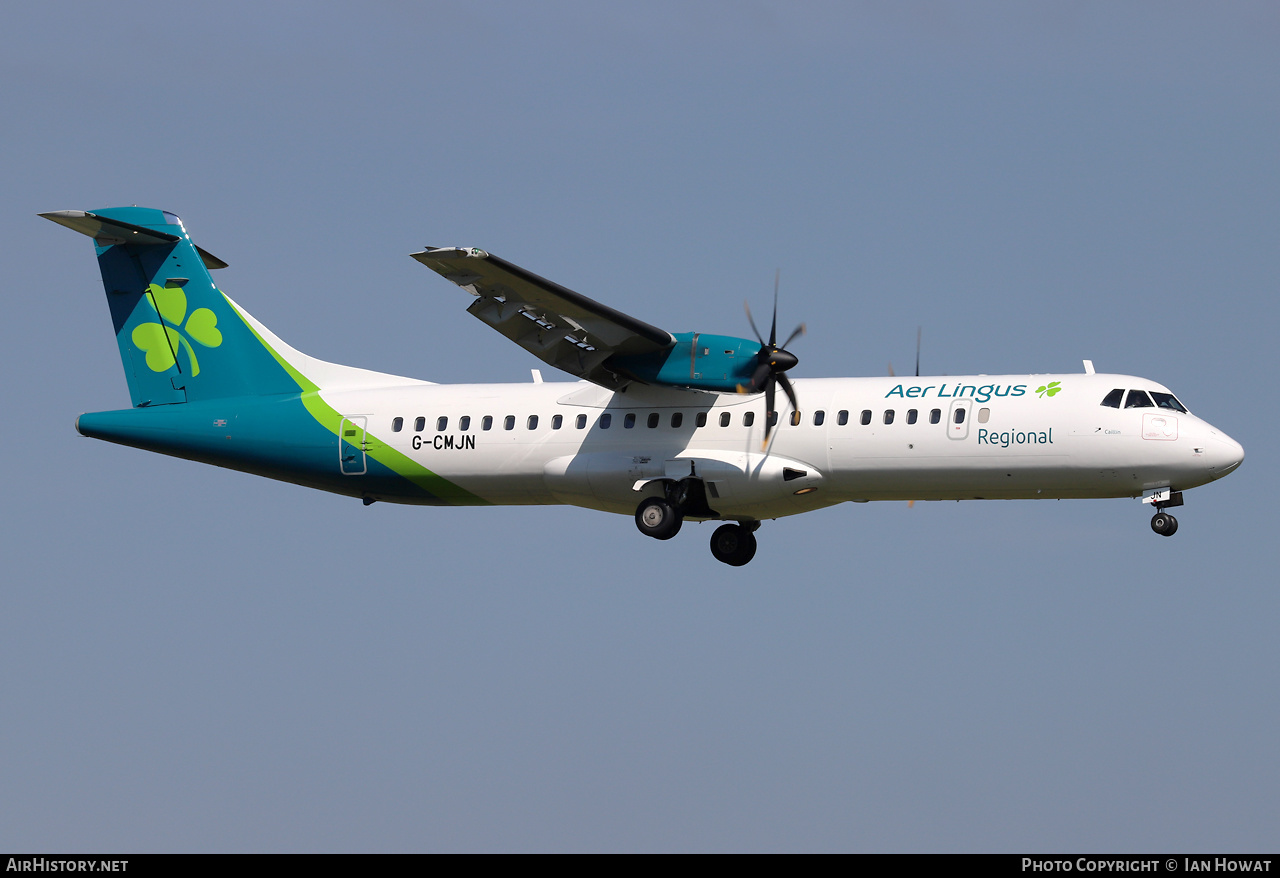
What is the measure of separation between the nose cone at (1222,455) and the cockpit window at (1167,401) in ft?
2.43

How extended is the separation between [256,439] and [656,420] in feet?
23.7

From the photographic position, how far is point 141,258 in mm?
29219

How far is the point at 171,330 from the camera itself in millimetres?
29062

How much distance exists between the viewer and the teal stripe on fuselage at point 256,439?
2762cm

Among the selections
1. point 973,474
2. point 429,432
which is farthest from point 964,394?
point 429,432

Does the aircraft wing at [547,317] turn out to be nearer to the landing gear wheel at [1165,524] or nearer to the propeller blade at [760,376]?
the propeller blade at [760,376]

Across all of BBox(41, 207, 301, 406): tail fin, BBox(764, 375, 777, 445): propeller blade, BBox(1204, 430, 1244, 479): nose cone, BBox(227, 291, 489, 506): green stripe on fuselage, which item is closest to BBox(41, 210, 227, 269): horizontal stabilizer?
BBox(41, 207, 301, 406): tail fin

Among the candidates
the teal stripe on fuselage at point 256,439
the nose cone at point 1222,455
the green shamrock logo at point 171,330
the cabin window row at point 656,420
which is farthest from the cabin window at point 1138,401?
the green shamrock logo at point 171,330

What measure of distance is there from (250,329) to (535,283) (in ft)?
25.3

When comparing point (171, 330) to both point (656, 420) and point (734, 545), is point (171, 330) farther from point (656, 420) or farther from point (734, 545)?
point (734, 545)

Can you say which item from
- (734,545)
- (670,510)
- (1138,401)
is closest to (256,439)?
(670,510)

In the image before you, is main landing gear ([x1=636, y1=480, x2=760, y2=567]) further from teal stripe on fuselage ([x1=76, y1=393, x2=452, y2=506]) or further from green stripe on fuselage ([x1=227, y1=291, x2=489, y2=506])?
teal stripe on fuselage ([x1=76, y1=393, x2=452, y2=506])

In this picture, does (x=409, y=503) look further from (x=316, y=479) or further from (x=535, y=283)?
(x=535, y=283)

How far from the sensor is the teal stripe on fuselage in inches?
1088
